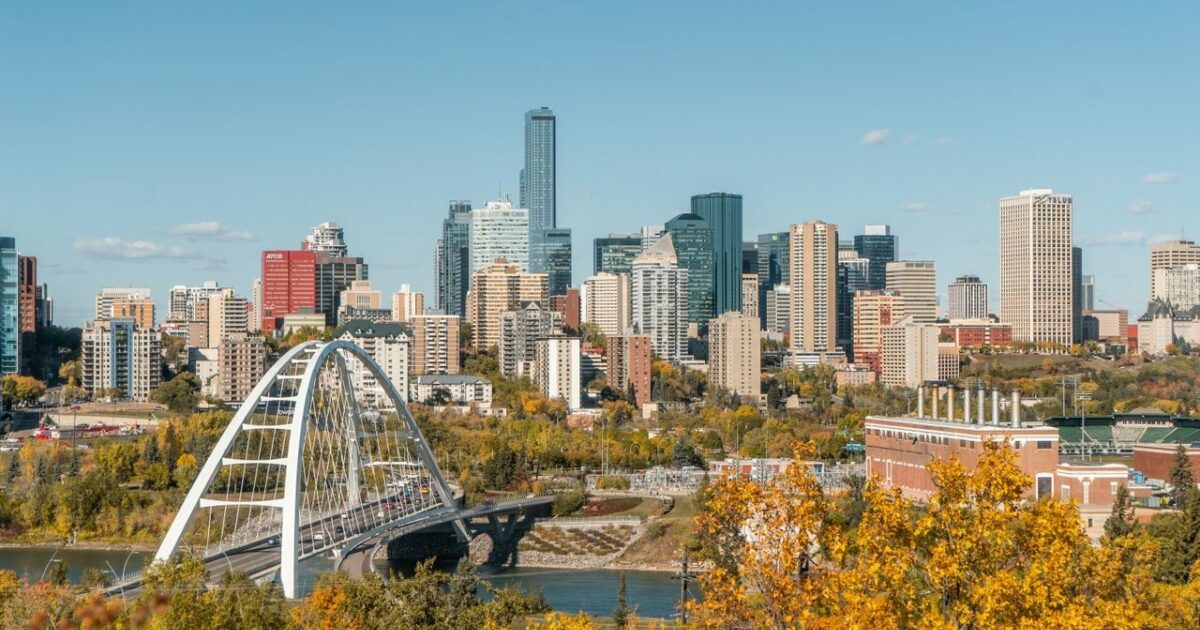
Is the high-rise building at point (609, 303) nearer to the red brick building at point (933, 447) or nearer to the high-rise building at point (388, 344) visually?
the high-rise building at point (388, 344)

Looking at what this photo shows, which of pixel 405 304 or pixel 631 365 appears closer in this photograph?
pixel 631 365

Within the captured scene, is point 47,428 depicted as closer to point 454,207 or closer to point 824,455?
point 824,455

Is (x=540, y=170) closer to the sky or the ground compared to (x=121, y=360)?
closer to the sky

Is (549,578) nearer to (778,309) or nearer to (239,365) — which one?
(239,365)

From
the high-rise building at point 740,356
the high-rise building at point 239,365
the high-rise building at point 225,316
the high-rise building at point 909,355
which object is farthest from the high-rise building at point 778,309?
the high-rise building at point 239,365

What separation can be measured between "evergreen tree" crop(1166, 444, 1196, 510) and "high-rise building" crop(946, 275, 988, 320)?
4128 inches

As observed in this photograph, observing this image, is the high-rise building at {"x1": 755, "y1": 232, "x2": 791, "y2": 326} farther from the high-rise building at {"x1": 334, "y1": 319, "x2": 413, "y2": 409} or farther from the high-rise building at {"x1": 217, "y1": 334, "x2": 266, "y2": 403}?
the high-rise building at {"x1": 217, "y1": 334, "x2": 266, "y2": 403}

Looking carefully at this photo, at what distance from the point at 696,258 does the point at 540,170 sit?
46559 millimetres

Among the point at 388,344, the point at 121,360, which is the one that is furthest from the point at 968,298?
the point at 121,360

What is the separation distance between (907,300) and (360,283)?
48195mm

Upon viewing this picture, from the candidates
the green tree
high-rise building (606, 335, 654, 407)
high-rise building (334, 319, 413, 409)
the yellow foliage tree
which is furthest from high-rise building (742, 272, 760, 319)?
the yellow foliage tree

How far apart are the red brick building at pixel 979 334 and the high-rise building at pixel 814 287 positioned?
11403 millimetres

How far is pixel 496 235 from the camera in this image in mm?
157875

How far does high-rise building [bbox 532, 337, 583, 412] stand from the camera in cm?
8894
